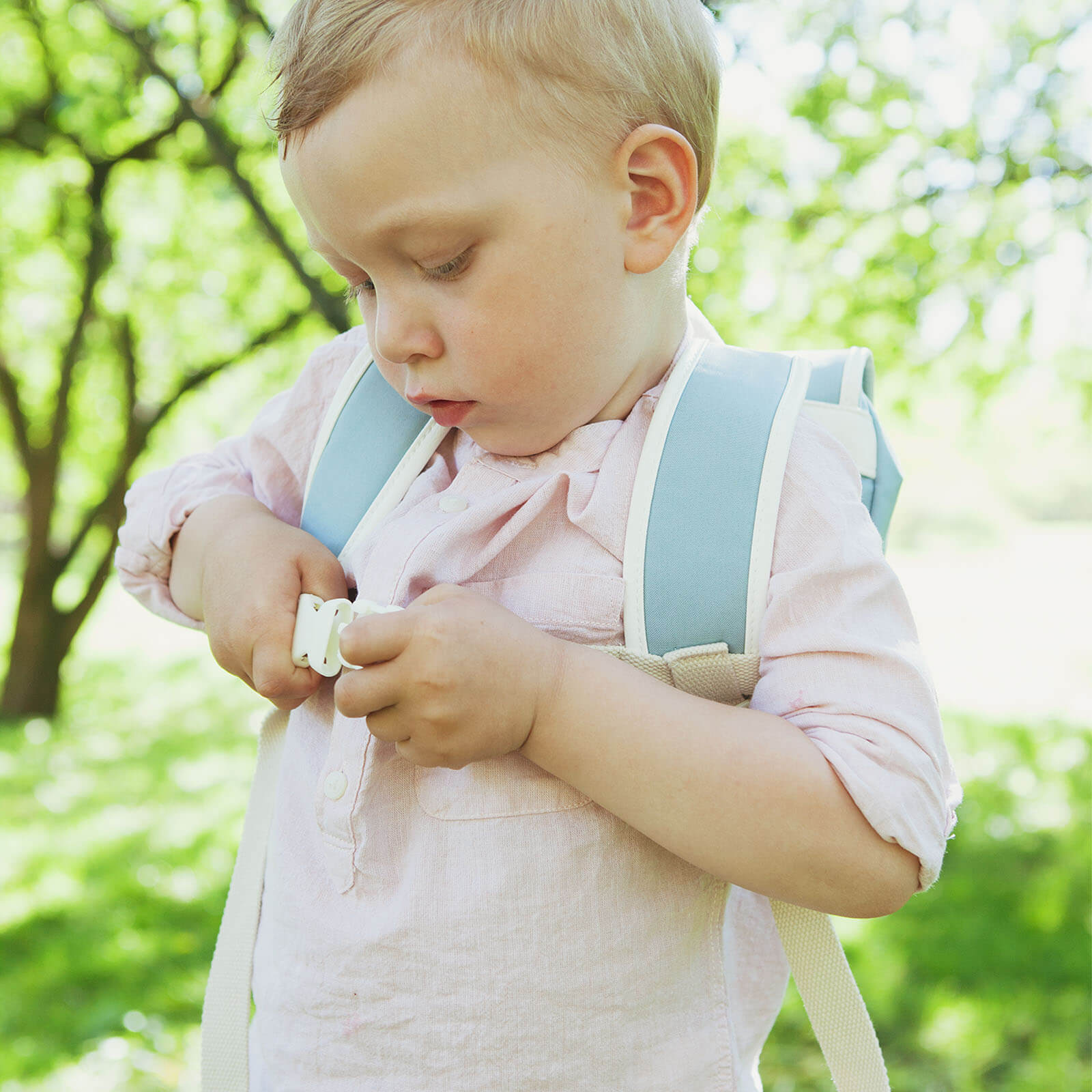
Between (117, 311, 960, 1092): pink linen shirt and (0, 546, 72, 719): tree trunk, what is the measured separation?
773cm

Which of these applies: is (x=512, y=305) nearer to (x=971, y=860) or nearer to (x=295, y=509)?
(x=295, y=509)

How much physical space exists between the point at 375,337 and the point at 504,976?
71 cm

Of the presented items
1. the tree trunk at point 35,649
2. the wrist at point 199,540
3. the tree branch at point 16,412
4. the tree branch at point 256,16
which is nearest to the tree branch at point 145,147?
the tree branch at point 16,412

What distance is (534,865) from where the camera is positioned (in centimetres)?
112

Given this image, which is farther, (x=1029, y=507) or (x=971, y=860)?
(x=1029, y=507)

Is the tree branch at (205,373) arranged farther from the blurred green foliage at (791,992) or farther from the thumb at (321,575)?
the thumb at (321,575)

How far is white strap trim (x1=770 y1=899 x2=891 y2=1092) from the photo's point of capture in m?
1.21

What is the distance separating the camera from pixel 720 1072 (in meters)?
1.20

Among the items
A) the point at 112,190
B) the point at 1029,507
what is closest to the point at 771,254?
the point at 112,190

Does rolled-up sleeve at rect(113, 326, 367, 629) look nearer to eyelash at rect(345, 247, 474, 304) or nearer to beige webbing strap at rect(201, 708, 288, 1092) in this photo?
beige webbing strap at rect(201, 708, 288, 1092)

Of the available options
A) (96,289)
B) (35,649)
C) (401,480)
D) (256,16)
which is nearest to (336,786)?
(401,480)

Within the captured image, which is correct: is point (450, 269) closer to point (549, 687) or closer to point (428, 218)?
point (428, 218)

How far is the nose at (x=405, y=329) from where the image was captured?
1106 mm

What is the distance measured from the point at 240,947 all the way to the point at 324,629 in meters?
0.48
